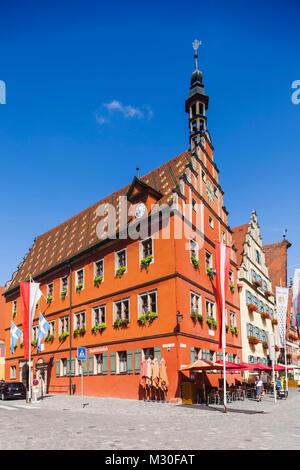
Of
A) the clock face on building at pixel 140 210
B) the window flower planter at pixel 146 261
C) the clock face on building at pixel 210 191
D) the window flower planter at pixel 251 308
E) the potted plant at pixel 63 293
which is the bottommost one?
the window flower planter at pixel 251 308

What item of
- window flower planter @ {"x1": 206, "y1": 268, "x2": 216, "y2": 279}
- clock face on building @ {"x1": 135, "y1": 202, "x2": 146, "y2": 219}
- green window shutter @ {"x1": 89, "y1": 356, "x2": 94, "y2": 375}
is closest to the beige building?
window flower planter @ {"x1": 206, "y1": 268, "x2": 216, "y2": 279}

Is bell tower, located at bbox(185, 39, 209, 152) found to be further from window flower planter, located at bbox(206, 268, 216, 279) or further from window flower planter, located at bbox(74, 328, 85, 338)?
window flower planter, located at bbox(74, 328, 85, 338)

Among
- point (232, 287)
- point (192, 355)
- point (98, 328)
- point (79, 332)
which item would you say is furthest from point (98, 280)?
point (232, 287)

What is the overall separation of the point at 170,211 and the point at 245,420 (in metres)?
13.6

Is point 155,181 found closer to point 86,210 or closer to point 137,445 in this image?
point 86,210

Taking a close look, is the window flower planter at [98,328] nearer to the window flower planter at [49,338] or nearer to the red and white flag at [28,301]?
the red and white flag at [28,301]

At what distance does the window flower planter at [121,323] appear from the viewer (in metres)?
28.0

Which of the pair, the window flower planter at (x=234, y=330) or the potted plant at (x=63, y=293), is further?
the potted plant at (x=63, y=293)

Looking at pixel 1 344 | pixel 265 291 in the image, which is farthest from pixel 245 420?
pixel 1 344

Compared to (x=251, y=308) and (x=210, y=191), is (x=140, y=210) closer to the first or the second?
(x=210, y=191)

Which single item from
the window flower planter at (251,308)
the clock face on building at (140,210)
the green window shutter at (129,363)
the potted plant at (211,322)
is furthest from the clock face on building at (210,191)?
the green window shutter at (129,363)

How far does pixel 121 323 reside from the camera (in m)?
28.3

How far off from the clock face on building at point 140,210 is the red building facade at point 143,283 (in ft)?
0.23

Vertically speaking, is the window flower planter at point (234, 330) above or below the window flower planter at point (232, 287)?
below
